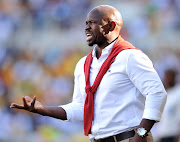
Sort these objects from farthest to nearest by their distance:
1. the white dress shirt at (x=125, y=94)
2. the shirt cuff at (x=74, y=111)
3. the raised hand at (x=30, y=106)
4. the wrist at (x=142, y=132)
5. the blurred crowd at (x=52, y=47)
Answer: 1. the blurred crowd at (x=52, y=47)
2. the shirt cuff at (x=74, y=111)
3. the raised hand at (x=30, y=106)
4. the white dress shirt at (x=125, y=94)
5. the wrist at (x=142, y=132)

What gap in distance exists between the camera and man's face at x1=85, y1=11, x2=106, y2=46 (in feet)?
13.6

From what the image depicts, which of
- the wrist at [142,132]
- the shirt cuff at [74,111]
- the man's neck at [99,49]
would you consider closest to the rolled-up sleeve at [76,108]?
the shirt cuff at [74,111]

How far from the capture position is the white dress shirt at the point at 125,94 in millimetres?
Answer: 3770

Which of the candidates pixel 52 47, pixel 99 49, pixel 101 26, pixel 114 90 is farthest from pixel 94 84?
pixel 52 47

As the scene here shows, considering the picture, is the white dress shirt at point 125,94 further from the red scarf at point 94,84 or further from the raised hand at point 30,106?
the raised hand at point 30,106

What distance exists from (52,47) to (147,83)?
9.29m

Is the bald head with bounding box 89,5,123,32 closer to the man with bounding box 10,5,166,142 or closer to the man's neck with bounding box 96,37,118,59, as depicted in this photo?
the man with bounding box 10,5,166,142

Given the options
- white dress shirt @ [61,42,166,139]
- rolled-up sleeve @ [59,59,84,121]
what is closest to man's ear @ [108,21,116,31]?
white dress shirt @ [61,42,166,139]

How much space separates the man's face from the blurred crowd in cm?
649

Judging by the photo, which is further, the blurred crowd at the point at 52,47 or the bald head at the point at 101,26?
the blurred crowd at the point at 52,47

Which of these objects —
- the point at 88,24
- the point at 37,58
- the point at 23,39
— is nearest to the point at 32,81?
the point at 37,58

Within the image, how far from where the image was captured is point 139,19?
1240 centimetres

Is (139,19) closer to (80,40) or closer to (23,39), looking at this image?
(80,40)

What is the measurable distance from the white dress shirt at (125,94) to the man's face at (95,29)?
31cm
